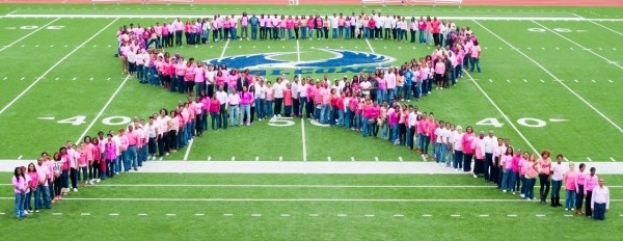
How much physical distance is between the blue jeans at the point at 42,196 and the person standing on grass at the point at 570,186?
1118 cm

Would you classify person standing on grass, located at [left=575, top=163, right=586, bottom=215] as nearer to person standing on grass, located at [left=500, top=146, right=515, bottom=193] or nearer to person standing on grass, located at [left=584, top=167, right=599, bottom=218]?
person standing on grass, located at [left=584, top=167, right=599, bottom=218]

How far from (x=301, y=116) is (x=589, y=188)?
1202cm

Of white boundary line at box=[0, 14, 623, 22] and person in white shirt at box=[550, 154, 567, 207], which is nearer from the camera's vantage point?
person in white shirt at box=[550, 154, 567, 207]

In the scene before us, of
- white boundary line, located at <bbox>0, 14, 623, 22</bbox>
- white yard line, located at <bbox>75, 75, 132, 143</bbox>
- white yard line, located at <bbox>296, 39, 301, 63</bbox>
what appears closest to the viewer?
white yard line, located at <bbox>75, 75, 132, 143</bbox>

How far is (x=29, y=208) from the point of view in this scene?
75.8 feet

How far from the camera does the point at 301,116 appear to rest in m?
33.1

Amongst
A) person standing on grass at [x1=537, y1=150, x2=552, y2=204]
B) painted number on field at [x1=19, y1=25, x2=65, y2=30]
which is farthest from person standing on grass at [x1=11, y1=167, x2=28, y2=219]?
painted number on field at [x1=19, y1=25, x2=65, y2=30]

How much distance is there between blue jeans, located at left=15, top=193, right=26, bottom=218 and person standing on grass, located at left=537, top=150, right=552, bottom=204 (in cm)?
1124

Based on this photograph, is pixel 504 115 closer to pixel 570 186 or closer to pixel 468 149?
pixel 468 149

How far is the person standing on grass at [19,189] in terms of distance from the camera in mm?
22469

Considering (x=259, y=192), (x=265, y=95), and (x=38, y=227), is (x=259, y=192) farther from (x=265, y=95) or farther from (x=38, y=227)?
(x=265, y=95)

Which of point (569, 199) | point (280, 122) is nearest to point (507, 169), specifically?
point (569, 199)

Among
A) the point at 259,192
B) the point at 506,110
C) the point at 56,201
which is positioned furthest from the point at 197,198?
the point at 506,110

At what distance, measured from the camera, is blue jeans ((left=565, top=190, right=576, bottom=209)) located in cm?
2344
